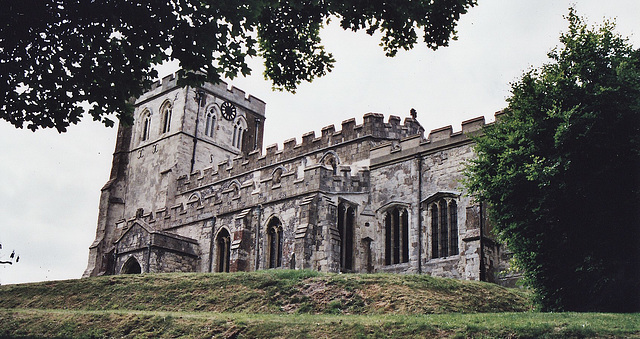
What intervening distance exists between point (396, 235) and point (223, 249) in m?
8.45

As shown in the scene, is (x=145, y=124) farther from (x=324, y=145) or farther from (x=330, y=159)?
(x=330, y=159)

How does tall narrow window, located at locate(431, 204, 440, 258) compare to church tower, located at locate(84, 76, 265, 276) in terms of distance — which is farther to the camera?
church tower, located at locate(84, 76, 265, 276)

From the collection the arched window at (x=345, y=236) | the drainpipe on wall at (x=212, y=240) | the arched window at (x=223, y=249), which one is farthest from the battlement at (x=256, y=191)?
the arched window at (x=223, y=249)

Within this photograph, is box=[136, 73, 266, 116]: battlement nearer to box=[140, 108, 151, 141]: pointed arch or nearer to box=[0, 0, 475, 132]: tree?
box=[140, 108, 151, 141]: pointed arch

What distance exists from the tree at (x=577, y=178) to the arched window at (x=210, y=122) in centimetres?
2609

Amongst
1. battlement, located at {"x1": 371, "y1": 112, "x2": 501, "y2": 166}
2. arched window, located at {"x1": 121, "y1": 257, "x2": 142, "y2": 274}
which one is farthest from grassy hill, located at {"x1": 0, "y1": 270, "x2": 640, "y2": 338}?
arched window, located at {"x1": 121, "y1": 257, "x2": 142, "y2": 274}

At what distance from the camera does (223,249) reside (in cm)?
2997

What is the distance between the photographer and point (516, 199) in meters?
16.7

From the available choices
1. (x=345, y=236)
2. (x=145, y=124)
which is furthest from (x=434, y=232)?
(x=145, y=124)

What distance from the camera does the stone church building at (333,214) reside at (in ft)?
80.6

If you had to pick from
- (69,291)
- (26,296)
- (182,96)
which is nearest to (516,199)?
(69,291)

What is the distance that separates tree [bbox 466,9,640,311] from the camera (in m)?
15.4

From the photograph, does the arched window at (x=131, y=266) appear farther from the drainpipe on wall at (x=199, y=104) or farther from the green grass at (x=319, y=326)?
the green grass at (x=319, y=326)

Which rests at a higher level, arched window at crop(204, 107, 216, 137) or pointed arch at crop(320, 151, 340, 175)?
arched window at crop(204, 107, 216, 137)
